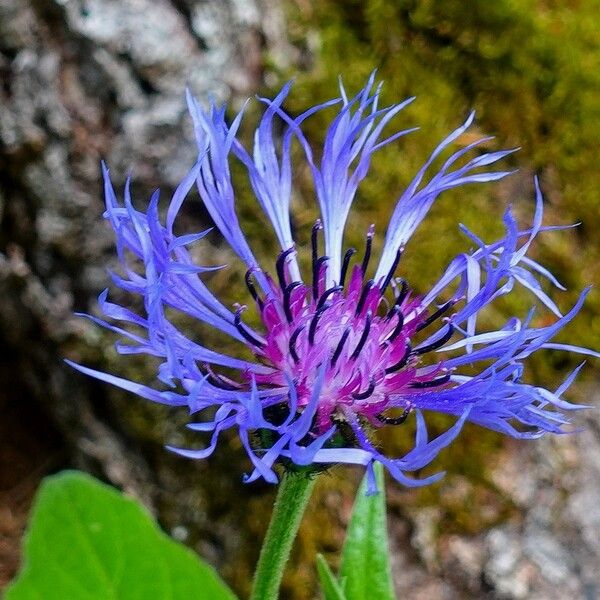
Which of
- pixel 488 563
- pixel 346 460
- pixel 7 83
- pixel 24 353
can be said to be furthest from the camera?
pixel 24 353

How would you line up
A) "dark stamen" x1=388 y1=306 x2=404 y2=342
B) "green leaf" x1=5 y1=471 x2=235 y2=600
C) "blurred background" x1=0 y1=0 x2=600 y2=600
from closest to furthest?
"green leaf" x1=5 y1=471 x2=235 y2=600 < "dark stamen" x1=388 y1=306 x2=404 y2=342 < "blurred background" x1=0 y1=0 x2=600 y2=600

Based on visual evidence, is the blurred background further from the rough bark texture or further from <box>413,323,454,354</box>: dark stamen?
Answer: <box>413,323,454,354</box>: dark stamen

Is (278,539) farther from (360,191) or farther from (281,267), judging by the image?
(360,191)

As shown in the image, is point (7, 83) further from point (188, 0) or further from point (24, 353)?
point (24, 353)

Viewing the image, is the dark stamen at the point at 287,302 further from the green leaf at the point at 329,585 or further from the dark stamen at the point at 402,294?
the green leaf at the point at 329,585

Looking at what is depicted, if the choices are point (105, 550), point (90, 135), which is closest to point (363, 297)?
point (105, 550)

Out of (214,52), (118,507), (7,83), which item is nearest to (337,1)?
(214,52)

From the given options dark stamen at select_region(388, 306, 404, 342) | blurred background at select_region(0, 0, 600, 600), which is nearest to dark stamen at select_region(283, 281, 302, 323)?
dark stamen at select_region(388, 306, 404, 342)
